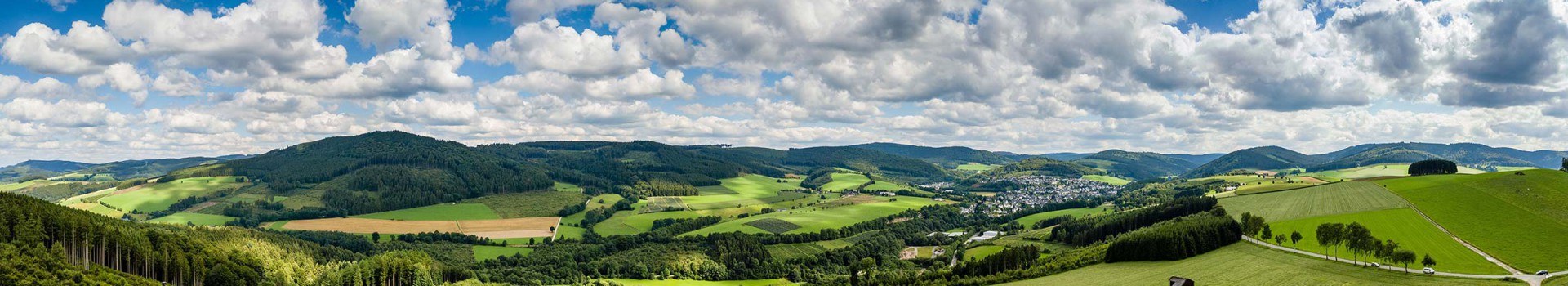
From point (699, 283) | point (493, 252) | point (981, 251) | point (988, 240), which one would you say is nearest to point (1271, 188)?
point (988, 240)

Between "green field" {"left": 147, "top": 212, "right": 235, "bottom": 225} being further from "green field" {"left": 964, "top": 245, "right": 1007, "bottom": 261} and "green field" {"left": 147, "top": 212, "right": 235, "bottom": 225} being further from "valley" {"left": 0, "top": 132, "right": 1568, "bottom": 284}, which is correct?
"green field" {"left": 964, "top": 245, "right": 1007, "bottom": 261}

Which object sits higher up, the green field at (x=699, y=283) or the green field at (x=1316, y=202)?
the green field at (x=1316, y=202)

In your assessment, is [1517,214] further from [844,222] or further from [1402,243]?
[844,222]

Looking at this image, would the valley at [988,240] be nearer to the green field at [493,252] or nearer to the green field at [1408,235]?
the green field at [1408,235]

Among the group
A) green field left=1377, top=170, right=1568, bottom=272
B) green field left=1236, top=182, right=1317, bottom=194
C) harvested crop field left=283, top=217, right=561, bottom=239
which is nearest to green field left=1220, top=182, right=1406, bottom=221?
green field left=1377, top=170, right=1568, bottom=272

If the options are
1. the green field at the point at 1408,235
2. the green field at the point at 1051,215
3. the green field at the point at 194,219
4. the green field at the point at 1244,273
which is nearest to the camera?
the green field at the point at 1244,273

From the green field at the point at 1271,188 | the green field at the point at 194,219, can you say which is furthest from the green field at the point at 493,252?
the green field at the point at 1271,188
